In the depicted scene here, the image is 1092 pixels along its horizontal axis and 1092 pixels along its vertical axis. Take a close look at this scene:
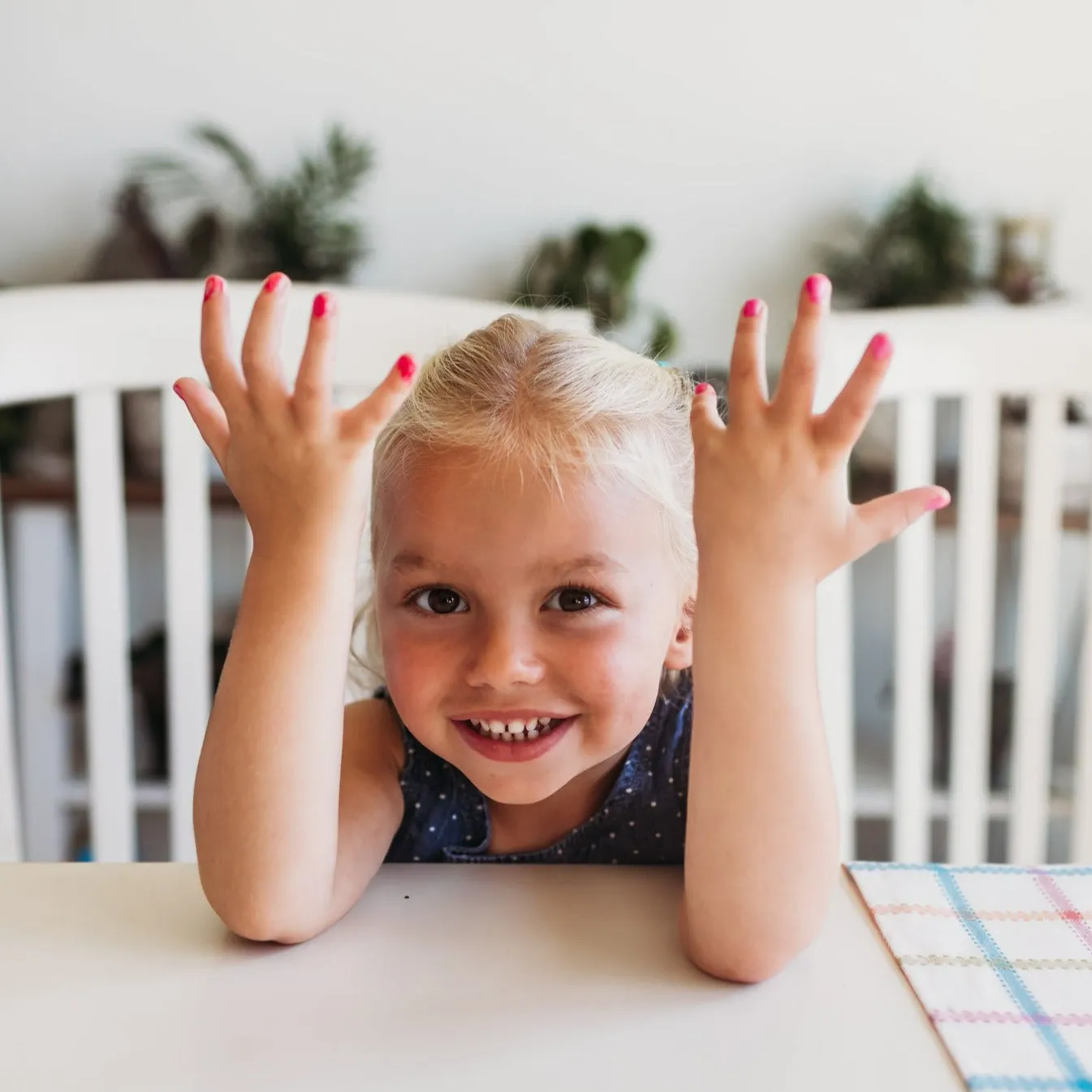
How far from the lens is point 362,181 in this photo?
6.07 ft

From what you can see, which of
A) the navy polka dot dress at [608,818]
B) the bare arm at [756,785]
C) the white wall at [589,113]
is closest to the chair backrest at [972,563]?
the navy polka dot dress at [608,818]

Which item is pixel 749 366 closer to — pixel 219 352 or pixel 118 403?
pixel 219 352

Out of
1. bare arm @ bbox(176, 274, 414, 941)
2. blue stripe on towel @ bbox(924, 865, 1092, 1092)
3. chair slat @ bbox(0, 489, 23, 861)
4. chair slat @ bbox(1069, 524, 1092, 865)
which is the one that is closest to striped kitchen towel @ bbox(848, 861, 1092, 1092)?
blue stripe on towel @ bbox(924, 865, 1092, 1092)

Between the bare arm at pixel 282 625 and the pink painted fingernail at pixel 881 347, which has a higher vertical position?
the pink painted fingernail at pixel 881 347

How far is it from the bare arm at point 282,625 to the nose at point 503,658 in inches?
2.7

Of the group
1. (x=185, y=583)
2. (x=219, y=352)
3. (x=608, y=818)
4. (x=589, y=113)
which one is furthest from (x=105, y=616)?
(x=589, y=113)

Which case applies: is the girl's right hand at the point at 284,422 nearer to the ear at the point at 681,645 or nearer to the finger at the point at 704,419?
the finger at the point at 704,419

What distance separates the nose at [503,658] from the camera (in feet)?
2.06

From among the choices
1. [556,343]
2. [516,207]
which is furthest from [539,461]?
[516,207]

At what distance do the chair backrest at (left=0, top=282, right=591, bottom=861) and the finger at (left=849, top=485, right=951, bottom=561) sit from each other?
51cm

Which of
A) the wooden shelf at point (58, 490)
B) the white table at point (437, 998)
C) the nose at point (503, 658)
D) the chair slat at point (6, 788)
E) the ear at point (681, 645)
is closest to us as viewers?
the white table at point (437, 998)

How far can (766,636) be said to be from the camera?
545mm

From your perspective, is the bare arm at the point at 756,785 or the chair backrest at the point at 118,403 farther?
the chair backrest at the point at 118,403

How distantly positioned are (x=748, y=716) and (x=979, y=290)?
141 centimetres
